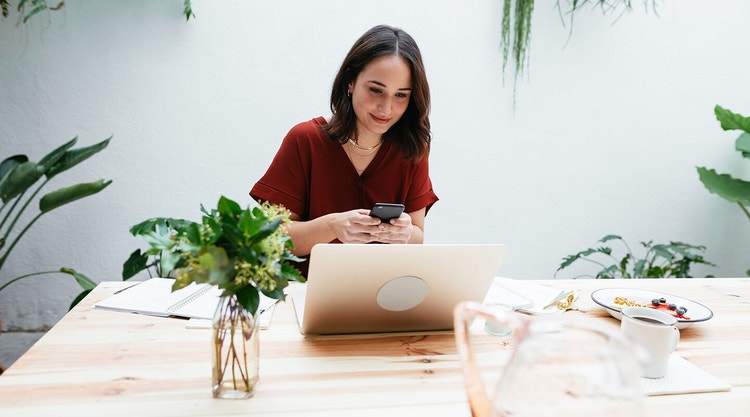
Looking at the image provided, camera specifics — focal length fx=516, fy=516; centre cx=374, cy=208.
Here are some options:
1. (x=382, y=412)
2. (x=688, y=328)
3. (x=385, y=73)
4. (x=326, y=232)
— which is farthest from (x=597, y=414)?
(x=385, y=73)

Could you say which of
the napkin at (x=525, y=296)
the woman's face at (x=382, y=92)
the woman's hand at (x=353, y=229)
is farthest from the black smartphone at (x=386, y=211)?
the woman's face at (x=382, y=92)

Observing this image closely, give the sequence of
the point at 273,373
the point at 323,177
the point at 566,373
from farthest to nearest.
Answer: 1. the point at 323,177
2. the point at 273,373
3. the point at 566,373

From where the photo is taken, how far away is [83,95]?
217cm

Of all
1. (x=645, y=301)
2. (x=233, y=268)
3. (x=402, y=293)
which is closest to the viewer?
(x=233, y=268)

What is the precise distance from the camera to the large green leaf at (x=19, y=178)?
1.64 meters

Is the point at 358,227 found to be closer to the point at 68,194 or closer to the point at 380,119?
the point at 380,119

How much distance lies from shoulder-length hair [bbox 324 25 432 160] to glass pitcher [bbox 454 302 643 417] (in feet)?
3.88

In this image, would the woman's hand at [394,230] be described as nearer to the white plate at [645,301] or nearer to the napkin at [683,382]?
the white plate at [645,301]

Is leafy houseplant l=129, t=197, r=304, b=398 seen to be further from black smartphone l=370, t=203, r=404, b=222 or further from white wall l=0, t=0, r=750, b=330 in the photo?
white wall l=0, t=0, r=750, b=330

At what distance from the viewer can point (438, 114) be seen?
2504mm

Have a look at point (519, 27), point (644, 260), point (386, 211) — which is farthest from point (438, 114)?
point (386, 211)

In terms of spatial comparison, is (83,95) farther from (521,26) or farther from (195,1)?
(521,26)

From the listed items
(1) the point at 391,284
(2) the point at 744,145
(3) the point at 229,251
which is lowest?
(1) the point at 391,284

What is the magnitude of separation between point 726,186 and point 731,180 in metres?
0.05
